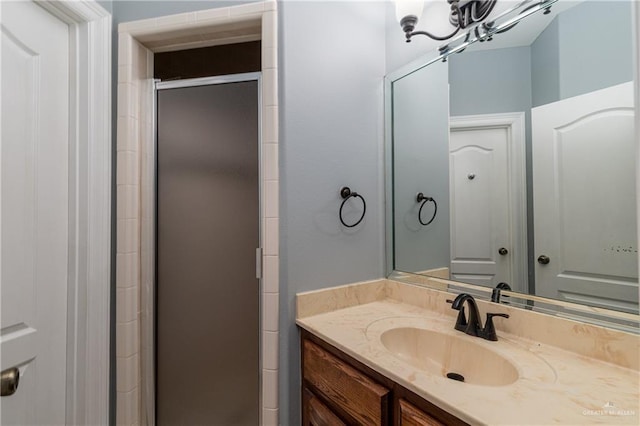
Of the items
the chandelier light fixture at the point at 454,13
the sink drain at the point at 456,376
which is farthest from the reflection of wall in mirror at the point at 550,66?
the sink drain at the point at 456,376

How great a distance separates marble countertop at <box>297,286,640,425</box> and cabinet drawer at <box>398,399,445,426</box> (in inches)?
2.1

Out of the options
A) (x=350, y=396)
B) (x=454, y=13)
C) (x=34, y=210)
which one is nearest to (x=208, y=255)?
(x=34, y=210)

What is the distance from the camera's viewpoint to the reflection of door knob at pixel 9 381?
2.92 ft

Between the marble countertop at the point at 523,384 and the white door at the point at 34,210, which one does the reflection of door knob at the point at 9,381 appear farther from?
the marble countertop at the point at 523,384

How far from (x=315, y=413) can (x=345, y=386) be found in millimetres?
244

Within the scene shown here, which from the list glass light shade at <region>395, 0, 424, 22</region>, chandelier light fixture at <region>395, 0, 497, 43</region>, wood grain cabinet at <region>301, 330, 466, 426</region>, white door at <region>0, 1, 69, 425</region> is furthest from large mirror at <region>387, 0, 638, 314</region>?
white door at <region>0, 1, 69, 425</region>

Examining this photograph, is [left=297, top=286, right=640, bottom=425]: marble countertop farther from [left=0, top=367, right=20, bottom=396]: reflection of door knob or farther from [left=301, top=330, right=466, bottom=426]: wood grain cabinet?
[left=0, top=367, right=20, bottom=396]: reflection of door knob

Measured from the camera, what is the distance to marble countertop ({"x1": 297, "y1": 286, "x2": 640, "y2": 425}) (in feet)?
1.87

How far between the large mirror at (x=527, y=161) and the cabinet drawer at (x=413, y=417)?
0.58 metres

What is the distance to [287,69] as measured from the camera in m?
1.11

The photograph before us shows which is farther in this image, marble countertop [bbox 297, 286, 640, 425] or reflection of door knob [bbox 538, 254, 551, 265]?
reflection of door knob [bbox 538, 254, 551, 265]

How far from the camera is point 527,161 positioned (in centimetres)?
98

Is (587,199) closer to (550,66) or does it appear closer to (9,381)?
(550,66)

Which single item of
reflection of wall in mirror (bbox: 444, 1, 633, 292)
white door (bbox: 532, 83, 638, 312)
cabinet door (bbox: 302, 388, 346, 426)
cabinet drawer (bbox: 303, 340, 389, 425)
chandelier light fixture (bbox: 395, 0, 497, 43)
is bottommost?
cabinet door (bbox: 302, 388, 346, 426)
